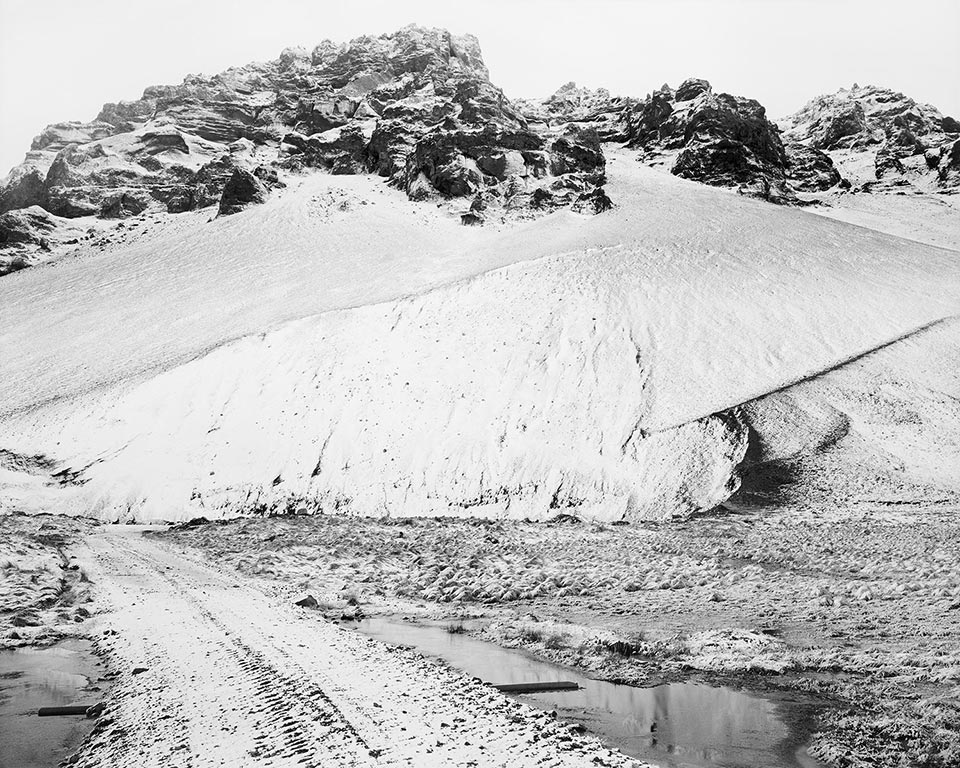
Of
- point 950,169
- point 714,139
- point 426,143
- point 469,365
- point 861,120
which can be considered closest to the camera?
point 469,365

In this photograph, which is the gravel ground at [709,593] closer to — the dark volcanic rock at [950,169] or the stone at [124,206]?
the stone at [124,206]

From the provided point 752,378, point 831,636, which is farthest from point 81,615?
point 752,378

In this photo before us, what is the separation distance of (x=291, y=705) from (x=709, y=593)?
7827mm

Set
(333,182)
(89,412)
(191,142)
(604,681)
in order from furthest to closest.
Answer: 1. (191,142)
2. (333,182)
3. (89,412)
4. (604,681)

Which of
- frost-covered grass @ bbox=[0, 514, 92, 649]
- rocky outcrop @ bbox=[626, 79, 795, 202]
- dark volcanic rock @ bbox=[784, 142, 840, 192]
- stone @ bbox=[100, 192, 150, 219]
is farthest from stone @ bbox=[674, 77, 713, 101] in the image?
frost-covered grass @ bbox=[0, 514, 92, 649]

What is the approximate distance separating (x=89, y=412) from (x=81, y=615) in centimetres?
2405

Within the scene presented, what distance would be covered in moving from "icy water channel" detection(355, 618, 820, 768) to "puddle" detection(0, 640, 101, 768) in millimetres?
4308

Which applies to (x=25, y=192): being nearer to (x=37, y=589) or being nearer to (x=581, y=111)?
(x=581, y=111)

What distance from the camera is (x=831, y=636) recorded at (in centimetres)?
916

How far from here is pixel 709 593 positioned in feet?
39.2

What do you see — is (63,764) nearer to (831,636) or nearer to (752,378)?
(831,636)

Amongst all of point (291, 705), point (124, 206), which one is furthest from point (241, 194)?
point (291, 705)

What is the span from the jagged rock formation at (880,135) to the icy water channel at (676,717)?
8459cm

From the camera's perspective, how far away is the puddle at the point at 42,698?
631 cm
